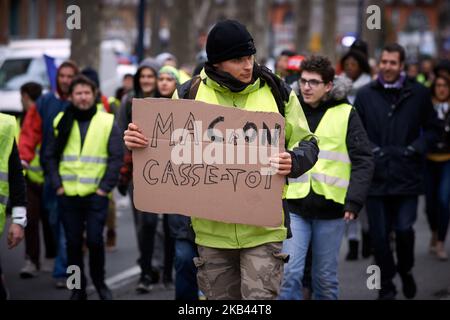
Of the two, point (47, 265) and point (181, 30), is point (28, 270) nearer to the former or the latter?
point (47, 265)

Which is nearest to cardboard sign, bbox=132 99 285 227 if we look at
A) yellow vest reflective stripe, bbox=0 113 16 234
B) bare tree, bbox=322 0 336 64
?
yellow vest reflective stripe, bbox=0 113 16 234

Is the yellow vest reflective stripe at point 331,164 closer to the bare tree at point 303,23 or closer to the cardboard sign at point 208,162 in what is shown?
the cardboard sign at point 208,162

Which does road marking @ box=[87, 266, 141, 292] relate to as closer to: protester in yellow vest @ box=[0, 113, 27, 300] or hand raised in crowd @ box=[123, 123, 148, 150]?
protester in yellow vest @ box=[0, 113, 27, 300]

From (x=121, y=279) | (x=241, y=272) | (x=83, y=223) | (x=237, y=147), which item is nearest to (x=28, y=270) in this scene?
(x=121, y=279)

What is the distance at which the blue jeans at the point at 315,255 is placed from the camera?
7289 mm

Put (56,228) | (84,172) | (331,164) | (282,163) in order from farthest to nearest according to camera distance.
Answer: (56,228) < (84,172) < (331,164) < (282,163)

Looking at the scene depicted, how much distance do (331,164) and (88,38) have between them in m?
10.8

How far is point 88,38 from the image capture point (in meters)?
17.6

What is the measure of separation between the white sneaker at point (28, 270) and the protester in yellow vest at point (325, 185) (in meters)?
3.62

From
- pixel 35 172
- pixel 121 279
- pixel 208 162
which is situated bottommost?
pixel 121 279

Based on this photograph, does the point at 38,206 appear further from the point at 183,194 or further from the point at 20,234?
the point at 183,194

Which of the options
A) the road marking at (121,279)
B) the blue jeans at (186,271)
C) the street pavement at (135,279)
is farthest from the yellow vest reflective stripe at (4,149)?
the road marking at (121,279)

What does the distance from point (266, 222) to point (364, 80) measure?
598 centimetres

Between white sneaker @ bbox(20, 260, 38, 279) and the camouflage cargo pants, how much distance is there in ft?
15.6
